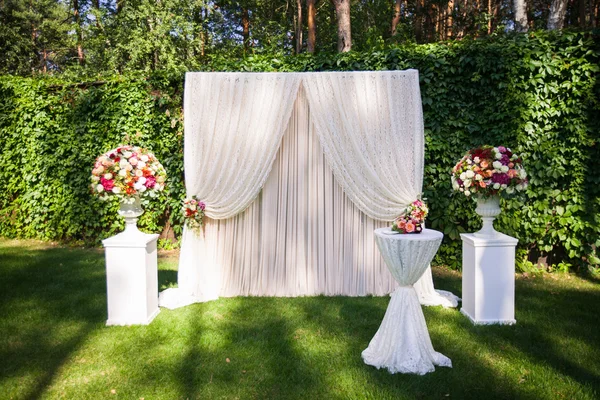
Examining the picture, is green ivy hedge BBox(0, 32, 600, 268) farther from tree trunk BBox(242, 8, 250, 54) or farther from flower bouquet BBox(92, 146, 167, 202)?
tree trunk BBox(242, 8, 250, 54)

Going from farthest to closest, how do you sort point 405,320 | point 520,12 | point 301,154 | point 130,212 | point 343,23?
point 343,23, point 520,12, point 301,154, point 130,212, point 405,320

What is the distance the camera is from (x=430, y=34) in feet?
44.3

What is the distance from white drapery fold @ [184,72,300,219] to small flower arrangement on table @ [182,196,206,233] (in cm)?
13

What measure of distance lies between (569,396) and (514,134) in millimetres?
3383

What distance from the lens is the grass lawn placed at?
8.90 feet

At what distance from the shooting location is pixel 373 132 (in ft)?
14.6

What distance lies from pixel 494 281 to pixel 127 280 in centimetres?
334

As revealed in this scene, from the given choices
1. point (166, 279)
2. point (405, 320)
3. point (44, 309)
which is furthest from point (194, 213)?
point (405, 320)

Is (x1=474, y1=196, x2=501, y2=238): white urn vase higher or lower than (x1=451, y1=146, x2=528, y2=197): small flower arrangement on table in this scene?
lower

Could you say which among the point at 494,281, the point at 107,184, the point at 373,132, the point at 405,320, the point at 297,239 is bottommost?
the point at 405,320

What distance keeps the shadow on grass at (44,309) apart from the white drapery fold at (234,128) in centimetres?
162

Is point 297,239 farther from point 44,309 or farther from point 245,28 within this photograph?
point 245,28

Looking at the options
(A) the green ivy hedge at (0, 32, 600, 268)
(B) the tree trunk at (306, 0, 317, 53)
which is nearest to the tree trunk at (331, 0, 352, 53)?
(B) the tree trunk at (306, 0, 317, 53)

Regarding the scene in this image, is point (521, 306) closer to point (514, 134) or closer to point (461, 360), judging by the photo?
point (461, 360)
